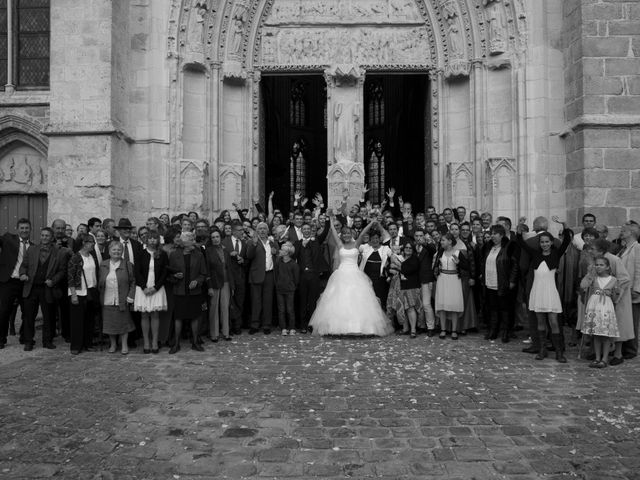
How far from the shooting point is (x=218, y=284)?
880 centimetres

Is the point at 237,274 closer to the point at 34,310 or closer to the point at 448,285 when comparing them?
the point at 34,310

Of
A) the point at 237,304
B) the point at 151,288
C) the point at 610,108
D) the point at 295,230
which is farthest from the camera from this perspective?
the point at 610,108

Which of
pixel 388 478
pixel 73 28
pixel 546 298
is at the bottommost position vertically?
pixel 388 478

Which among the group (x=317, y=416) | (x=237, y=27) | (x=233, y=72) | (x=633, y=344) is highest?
(x=237, y=27)

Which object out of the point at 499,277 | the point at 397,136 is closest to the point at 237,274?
the point at 499,277

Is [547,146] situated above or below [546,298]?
above

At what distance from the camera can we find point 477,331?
31.7 ft

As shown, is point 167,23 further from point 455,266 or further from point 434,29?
point 455,266

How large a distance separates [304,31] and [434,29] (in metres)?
3.23

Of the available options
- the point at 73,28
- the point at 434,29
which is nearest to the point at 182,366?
the point at 73,28

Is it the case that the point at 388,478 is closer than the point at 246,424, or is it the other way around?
the point at 388,478

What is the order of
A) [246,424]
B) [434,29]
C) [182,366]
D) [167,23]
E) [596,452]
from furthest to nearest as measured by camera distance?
[434,29] < [167,23] < [182,366] < [246,424] < [596,452]

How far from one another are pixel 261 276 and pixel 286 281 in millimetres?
430

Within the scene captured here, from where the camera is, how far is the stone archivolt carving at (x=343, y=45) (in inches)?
563
